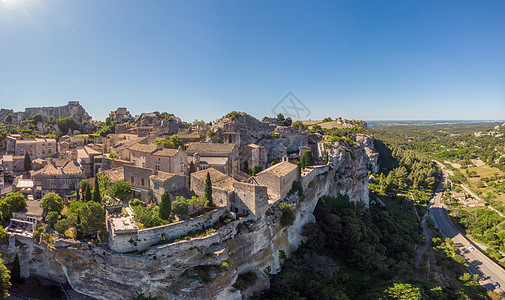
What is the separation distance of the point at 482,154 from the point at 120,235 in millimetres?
145298

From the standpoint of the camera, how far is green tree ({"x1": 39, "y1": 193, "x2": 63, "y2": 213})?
86.8 feet

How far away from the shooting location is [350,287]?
104ft

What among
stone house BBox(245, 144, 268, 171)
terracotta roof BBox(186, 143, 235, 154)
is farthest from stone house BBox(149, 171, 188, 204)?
stone house BBox(245, 144, 268, 171)

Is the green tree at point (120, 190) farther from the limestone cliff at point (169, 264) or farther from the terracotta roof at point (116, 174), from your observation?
the limestone cliff at point (169, 264)

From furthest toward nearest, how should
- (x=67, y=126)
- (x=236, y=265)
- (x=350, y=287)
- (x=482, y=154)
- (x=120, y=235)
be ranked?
(x=482, y=154) → (x=67, y=126) → (x=350, y=287) → (x=236, y=265) → (x=120, y=235)

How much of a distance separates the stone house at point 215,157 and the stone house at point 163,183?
530 cm

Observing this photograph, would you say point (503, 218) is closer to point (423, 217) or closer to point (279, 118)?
point (423, 217)

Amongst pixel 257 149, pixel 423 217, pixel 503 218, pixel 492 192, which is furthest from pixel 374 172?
pixel 257 149

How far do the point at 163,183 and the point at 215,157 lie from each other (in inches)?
408

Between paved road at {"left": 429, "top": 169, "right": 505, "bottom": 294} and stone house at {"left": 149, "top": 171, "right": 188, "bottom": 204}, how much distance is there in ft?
153

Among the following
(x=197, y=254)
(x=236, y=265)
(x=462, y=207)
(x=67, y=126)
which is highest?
(x=67, y=126)

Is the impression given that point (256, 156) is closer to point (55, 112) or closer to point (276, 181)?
point (276, 181)

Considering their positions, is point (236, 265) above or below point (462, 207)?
above

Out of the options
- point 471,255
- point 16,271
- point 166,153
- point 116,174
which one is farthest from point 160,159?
point 471,255
